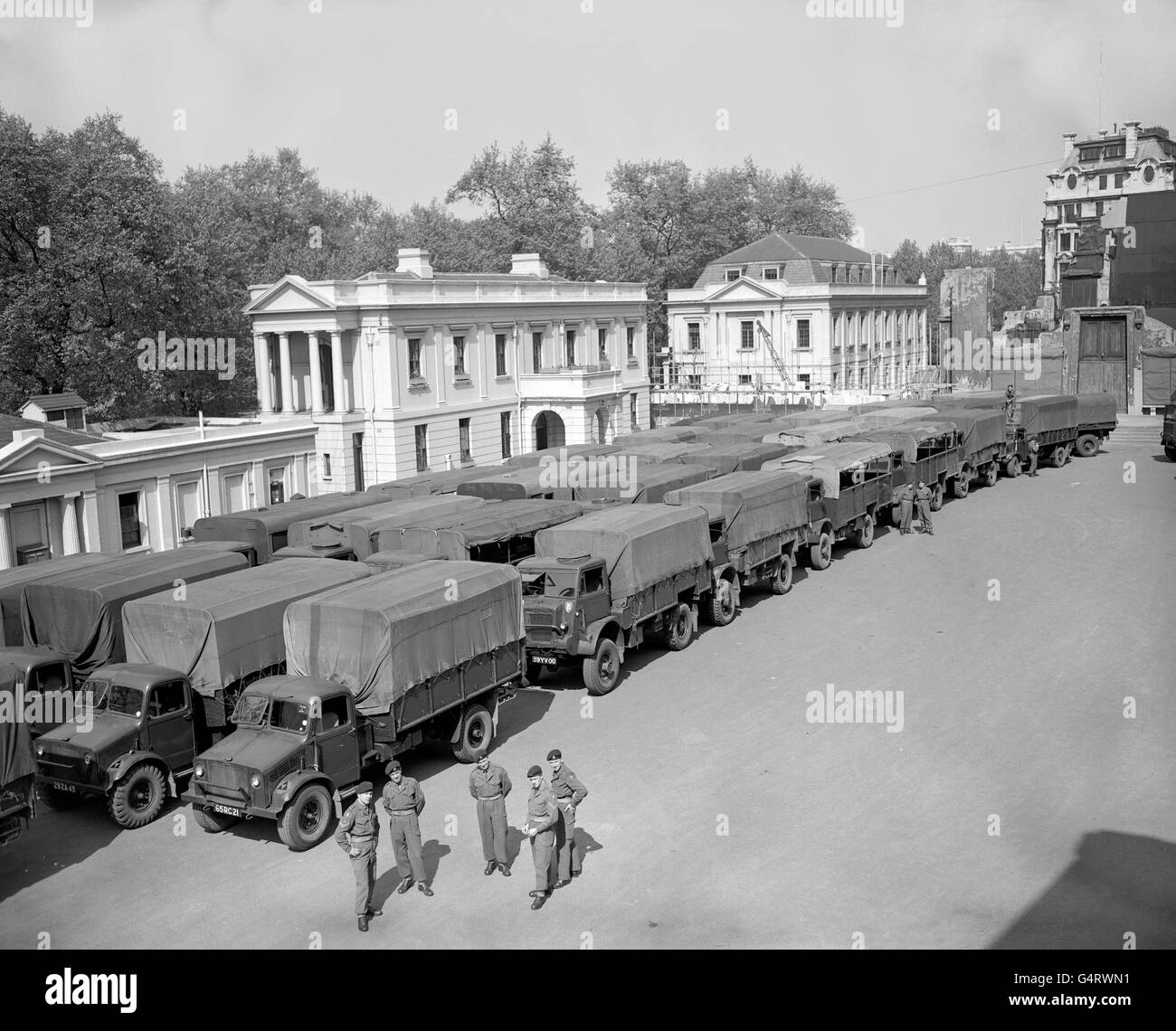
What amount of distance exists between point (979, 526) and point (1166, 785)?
18.0 meters

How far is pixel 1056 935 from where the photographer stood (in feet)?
37.1

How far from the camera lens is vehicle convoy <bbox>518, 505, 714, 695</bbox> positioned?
1942 cm

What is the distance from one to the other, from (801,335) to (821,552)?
43.7m

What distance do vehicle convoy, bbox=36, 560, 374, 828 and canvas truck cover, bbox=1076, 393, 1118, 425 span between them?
3422 centimetres

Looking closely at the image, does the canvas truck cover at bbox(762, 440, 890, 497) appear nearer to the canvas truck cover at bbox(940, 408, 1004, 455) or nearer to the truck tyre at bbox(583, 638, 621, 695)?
the canvas truck cover at bbox(940, 408, 1004, 455)

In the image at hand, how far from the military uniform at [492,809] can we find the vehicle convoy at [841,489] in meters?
15.5

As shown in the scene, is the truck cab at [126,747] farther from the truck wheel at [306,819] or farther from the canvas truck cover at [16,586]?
the canvas truck cover at [16,586]

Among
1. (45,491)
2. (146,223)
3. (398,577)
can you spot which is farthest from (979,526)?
(146,223)

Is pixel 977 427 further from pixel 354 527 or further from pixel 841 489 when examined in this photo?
pixel 354 527

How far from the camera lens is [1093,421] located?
144 ft

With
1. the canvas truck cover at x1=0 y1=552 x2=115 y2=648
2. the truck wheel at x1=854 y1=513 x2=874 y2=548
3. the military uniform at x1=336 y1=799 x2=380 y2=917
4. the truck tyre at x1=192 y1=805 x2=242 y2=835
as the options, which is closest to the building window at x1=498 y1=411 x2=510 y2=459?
the truck wheel at x1=854 y1=513 x2=874 y2=548

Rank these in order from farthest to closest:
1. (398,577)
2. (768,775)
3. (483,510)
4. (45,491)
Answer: (45,491), (483,510), (398,577), (768,775)
